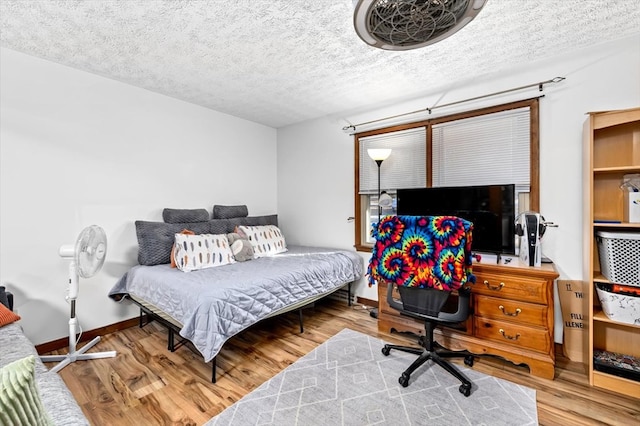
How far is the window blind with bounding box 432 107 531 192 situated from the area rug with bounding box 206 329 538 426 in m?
1.74

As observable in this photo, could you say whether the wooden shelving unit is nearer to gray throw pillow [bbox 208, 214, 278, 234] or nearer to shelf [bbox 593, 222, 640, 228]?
shelf [bbox 593, 222, 640, 228]

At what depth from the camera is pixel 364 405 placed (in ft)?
5.73

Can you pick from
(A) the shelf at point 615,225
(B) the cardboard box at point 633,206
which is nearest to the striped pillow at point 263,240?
(A) the shelf at point 615,225

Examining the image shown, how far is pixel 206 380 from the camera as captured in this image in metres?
1.99

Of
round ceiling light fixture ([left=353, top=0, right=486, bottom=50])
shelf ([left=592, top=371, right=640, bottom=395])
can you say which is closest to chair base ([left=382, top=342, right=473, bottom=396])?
shelf ([left=592, top=371, right=640, bottom=395])

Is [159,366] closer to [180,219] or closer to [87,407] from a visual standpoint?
[87,407]

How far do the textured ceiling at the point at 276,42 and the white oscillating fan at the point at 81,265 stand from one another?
1455 mm

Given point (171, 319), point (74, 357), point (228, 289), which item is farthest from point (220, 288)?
point (74, 357)

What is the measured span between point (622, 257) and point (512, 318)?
795 mm

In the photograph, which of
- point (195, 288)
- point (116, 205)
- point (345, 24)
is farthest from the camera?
point (116, 205)

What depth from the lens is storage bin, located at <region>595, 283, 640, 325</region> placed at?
181cm

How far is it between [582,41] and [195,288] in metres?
3.49

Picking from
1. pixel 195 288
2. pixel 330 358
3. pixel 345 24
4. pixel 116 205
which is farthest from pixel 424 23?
pixel 116 205

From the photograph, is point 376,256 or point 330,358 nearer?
point 376,256
